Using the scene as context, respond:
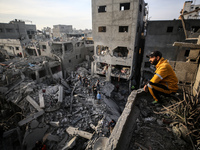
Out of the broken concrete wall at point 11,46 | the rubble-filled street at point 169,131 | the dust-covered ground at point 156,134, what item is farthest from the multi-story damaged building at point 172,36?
the broken concrete wall at point 11,46

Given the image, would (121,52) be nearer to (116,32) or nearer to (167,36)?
(116,32)

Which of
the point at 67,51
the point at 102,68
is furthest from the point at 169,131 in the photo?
the point at 67,51

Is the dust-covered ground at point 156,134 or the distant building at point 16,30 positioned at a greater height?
the distant building at point 16,30

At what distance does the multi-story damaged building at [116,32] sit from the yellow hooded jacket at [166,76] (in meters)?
12.3

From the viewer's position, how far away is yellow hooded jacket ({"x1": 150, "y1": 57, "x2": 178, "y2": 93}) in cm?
345

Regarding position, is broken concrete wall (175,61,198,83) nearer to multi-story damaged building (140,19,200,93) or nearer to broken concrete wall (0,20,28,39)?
multi-story damaged building (140,19,200,93)

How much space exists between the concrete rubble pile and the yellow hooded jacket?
18.1ft

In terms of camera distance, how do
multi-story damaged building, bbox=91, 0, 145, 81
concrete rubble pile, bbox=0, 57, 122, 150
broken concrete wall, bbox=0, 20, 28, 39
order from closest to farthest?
concrete rubble pile, bbox=0, 57, 122, 150
multi-story damaged building, bbox=91, 0, 145, 81
broken concrete wall, bbox=0, 20, 28, 39

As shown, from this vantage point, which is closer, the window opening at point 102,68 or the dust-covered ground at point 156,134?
the dust-covered ground at point 156,134

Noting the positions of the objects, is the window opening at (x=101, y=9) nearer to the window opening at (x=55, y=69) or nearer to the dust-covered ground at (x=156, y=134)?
the window opening at (x=55, y=69)

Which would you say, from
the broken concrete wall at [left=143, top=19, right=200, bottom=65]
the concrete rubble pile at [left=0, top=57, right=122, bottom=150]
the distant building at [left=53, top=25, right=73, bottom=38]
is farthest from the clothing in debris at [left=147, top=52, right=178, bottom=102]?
the distant building at [left=53, top=25, right=73, bottom=38]

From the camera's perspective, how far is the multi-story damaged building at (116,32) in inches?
565

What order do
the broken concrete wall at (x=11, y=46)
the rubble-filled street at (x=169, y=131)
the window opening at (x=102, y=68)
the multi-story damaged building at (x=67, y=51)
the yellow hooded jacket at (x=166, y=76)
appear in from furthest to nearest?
the broken concrete wall at (x=11, y=46)
the multi-story damaged building at (x=67, y=51)
the window opening at (x=102, y=68)
the yellow hooded jacket at (x=166, y=76)
the rubble-filled street at (x=169, y=131)

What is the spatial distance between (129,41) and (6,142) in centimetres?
1651
